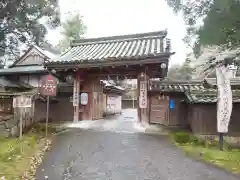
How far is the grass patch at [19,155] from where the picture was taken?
19.9ft

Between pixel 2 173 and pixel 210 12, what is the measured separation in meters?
9.08

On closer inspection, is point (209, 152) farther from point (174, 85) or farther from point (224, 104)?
point (174, 85)

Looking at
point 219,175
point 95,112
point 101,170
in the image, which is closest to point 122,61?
point 95,112

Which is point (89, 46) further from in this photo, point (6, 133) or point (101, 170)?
point (101, 170)

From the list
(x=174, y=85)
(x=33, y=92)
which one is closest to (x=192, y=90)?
(x=174, y=85)

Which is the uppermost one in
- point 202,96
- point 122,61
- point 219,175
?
point 122,61

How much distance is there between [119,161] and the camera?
7000 mm

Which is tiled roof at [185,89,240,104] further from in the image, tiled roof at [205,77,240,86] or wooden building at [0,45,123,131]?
wooden building at [0,45,123,131]

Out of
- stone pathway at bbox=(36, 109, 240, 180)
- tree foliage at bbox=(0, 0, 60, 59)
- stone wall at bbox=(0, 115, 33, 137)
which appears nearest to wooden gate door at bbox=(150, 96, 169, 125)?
stone pathway at bbox=(36, 109, 240, 180)

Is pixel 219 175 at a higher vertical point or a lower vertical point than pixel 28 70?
lower

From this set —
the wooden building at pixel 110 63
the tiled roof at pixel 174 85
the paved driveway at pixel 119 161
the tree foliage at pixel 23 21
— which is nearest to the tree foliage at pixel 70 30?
the tree foliage at pixel 23 21

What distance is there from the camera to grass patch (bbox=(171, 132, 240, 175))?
22.9 feet

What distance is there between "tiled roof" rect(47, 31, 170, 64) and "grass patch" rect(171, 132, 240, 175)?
16.2 ft

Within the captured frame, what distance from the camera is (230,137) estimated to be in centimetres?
1068
